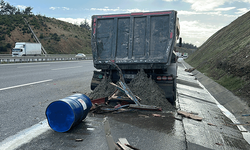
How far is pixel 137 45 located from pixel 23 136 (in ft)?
13.2

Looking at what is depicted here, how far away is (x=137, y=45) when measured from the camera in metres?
6.41

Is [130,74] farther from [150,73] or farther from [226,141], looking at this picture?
[226,141]

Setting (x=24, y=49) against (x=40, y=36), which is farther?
(x=40, y=36)

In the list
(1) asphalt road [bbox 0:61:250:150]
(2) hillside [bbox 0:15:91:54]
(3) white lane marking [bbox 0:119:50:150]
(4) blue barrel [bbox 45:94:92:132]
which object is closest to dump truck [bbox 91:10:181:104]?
(1) asphalt road [bbox 0:61:250:150]

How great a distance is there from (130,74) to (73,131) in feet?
9.59

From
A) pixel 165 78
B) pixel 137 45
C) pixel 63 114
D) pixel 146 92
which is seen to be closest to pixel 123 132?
pixel 63 114

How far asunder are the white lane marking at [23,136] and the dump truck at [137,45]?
2.92 metres

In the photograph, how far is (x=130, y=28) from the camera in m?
6.48

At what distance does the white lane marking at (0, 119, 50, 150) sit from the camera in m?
3.37

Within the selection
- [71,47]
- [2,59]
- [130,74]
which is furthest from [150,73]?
[71,47]

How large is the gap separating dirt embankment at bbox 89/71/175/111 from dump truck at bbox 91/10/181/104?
0.22m

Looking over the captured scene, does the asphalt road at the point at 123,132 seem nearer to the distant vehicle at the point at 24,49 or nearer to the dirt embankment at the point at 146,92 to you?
the dirt embankment at the point at 146,92

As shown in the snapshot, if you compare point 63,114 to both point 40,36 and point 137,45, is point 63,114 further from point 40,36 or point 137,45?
point 40,36

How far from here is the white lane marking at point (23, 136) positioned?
3.37 meters
